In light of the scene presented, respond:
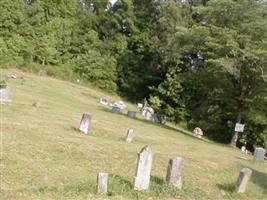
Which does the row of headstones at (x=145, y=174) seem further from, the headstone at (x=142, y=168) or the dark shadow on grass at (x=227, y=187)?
the dark shadow on grass at (x=227, y=187)

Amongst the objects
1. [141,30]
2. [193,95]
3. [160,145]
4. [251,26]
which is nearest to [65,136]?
[160,145]

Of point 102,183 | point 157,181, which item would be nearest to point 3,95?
point 157,181

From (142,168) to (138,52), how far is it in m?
49.9

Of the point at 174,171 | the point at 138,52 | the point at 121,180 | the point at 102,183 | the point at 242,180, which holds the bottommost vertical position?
the point at 121,180

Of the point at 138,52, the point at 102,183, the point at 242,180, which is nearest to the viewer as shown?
the point at 102,183

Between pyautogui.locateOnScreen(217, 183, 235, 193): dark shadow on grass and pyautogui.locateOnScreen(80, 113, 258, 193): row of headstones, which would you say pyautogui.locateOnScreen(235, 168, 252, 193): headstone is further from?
pyautogui.locateOnScreen(80, 113, 258, 193): row of headstones

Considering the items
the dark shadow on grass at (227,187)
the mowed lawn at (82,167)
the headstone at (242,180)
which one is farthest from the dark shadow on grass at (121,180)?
the headstone at (242,180)

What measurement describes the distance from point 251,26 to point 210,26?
11.0ft

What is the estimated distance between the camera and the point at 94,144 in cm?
1520

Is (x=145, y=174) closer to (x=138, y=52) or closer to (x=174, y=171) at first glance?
(x=174, y=171)

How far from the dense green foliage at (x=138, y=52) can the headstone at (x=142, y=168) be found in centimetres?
2113

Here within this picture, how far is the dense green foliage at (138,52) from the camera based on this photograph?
32.6 metres

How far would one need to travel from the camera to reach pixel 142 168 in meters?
10.8

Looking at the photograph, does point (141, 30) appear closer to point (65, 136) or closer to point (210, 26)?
point (210, 26)
